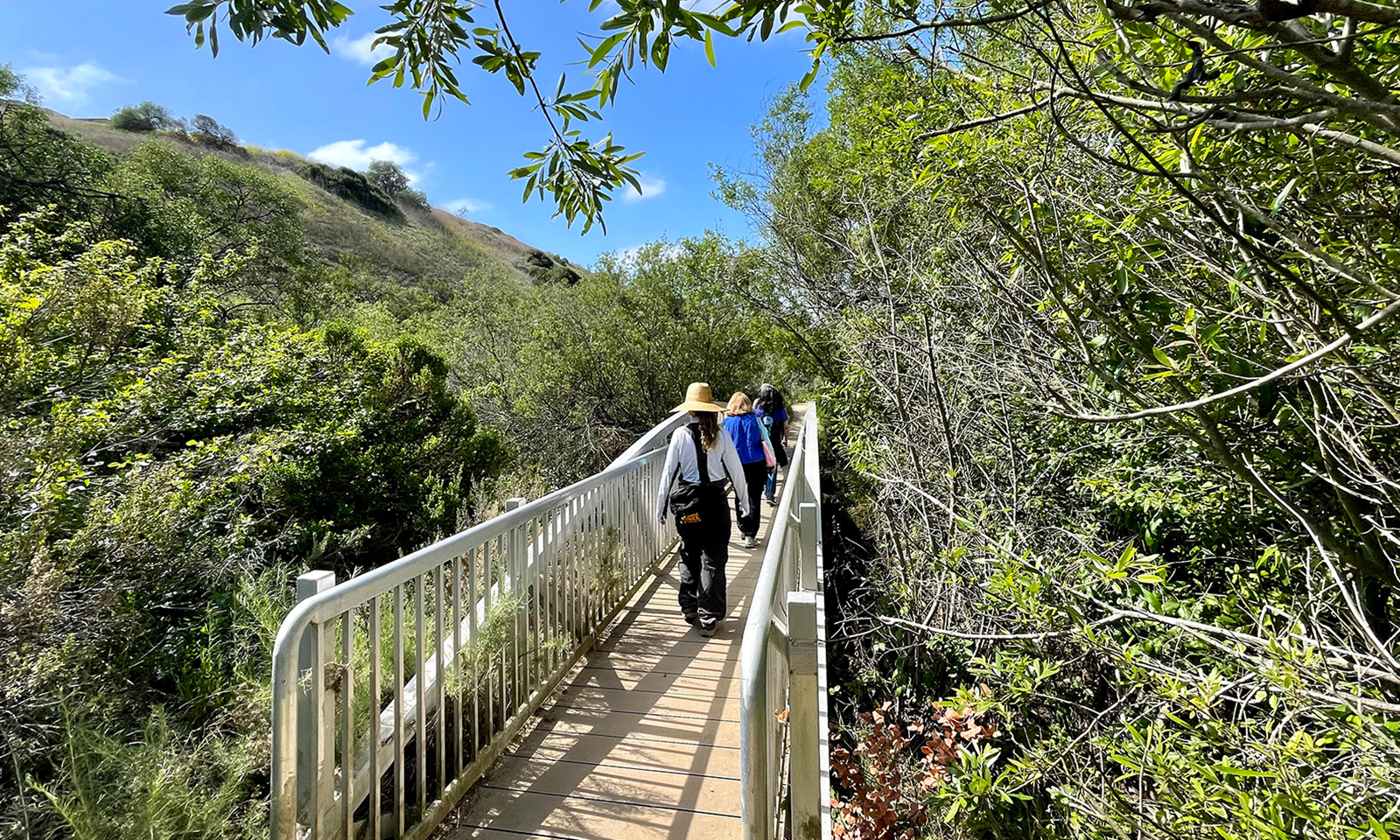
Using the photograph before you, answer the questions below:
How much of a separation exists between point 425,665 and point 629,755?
3.67 feet

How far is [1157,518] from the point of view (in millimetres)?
3027

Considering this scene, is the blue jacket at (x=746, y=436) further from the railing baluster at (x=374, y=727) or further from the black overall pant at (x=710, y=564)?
the railing baluster at (x=374, y=727)

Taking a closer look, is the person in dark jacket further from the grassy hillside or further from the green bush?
the grassy hillside

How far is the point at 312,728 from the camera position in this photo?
74.1 inches

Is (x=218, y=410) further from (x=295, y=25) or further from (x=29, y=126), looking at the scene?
(x=29, y=126)

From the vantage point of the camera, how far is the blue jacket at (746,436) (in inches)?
253

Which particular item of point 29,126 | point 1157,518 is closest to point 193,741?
point 1157,518

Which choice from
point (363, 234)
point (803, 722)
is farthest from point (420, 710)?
point (363, 234)

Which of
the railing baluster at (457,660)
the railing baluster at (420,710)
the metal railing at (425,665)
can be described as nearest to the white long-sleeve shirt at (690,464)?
the metal railing at (425,665)

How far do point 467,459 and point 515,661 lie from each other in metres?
5.45

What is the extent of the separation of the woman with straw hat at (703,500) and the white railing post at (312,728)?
2653 millimetres

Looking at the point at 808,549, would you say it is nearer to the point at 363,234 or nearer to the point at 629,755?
the point at 629,755

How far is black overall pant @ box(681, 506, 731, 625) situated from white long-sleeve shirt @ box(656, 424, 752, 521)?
0.26m

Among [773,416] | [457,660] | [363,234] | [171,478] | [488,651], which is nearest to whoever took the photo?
[457,660]
